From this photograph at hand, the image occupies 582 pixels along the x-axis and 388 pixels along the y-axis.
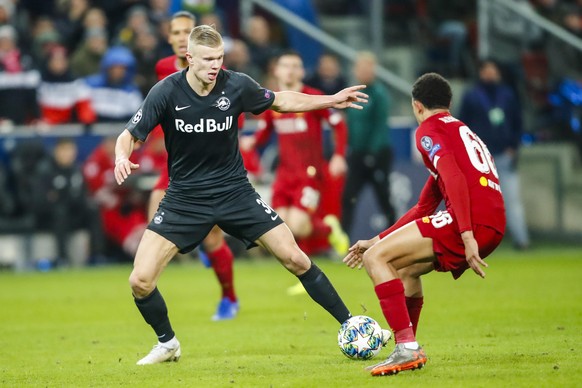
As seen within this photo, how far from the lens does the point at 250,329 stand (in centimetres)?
1113

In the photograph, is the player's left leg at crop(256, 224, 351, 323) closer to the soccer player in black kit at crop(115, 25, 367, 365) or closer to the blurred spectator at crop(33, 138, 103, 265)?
the soccer player in black kit at crop(115, 25, 367, 365)

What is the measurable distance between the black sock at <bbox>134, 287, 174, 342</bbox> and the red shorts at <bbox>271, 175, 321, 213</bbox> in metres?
5.34

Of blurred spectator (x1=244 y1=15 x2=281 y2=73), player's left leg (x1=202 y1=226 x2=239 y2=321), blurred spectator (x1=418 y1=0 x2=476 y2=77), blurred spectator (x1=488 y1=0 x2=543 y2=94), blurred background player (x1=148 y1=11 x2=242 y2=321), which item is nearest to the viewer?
A: blurred background player (x1=148 y1=11 x2=242 y2=321)

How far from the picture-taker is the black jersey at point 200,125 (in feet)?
28.9

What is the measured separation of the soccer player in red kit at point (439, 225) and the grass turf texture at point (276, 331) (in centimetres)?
36

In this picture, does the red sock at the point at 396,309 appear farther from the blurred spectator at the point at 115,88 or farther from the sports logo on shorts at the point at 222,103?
the blurred spectator at the point at 115,88

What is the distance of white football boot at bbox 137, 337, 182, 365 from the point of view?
355 inches

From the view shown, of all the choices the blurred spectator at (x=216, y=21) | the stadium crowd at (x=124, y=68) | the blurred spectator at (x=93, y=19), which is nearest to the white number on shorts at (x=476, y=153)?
the stadium crowd at (x=124, y=68)

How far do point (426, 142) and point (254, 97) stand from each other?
1533mm

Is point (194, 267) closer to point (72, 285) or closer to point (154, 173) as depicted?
point (154, 173)

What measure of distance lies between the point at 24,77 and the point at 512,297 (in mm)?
9221

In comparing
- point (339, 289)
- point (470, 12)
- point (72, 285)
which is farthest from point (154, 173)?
point (470, 12)

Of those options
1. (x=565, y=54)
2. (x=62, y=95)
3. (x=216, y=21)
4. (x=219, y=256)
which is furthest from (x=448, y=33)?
(x=219, y=256)

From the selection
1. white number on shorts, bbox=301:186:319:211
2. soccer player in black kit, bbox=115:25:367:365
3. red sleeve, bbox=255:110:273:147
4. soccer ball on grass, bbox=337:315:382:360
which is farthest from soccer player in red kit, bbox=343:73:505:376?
white number on shorts, bbox=301:186:319:211
